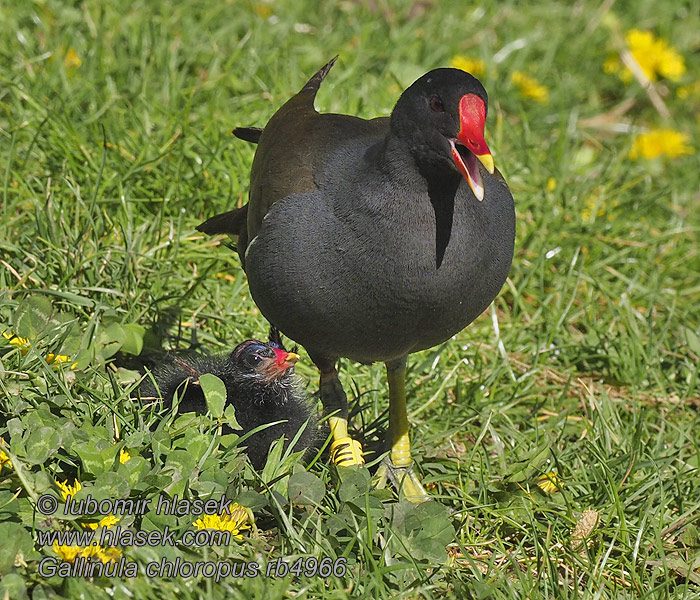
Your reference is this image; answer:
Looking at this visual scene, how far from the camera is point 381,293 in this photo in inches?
120

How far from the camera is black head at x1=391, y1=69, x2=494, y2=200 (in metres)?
2.84

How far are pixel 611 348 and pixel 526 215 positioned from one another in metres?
0.99

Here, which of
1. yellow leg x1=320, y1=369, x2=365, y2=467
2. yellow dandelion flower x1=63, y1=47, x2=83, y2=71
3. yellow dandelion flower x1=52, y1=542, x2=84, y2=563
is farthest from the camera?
yellow dandelion flower x1=63, y1=47, x2=83, y2=71

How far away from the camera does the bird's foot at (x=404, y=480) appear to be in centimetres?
357

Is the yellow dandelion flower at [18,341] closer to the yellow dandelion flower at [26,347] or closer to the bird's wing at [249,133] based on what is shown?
the yellow dandelion flower at [26,347]

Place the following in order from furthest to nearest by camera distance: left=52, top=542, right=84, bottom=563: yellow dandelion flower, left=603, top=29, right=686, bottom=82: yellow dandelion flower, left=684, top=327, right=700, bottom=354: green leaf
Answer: left=603, top=29, right=686, bottom=82: yellow dandelion flower, left=684, top=327, right=700, bottom=354: green leaf, left=52, top=542, right=84, bottom=563: yellow dandelion flower

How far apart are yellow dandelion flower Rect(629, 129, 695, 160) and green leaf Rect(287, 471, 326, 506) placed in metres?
3.87

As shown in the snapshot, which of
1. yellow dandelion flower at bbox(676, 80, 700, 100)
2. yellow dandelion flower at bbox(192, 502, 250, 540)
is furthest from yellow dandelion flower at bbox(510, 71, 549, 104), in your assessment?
yellow dandelion flower at bbox(192, 502, 250, 540)

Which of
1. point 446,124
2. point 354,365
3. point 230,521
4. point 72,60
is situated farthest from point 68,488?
point 72,60

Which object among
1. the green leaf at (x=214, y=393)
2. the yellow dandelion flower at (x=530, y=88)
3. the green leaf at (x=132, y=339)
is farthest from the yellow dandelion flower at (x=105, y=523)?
the yellow dandelion flower at (x=530, y=88)

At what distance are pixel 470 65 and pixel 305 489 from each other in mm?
3788
